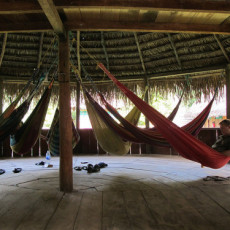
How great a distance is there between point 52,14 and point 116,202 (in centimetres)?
143

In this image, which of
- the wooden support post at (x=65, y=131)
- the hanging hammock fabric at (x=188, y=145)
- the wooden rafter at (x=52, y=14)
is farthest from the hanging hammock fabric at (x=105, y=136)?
the wooden rafter at (x=52, y=14)

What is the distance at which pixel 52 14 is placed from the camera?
60.0 inches

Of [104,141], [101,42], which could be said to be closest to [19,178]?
[104,141]

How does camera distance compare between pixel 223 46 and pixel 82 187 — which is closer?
pixel 82 187

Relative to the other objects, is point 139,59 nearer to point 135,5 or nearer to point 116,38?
point 116,38

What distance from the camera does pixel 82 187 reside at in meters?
1.89

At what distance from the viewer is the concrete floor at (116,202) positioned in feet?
3.97

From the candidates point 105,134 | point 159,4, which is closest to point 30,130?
point 105,134

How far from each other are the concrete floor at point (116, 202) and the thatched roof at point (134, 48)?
1.20 m

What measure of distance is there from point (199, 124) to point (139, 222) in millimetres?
1640

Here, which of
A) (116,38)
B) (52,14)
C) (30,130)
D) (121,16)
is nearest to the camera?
(52,14)

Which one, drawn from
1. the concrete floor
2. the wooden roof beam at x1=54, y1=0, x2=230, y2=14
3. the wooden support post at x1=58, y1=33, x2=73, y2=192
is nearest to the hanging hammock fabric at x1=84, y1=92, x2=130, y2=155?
the concrete floor

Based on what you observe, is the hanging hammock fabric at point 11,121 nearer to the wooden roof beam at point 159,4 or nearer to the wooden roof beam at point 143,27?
the wooden roof beam at point 143,27

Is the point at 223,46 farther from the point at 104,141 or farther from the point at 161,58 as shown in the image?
the point at 104,141
